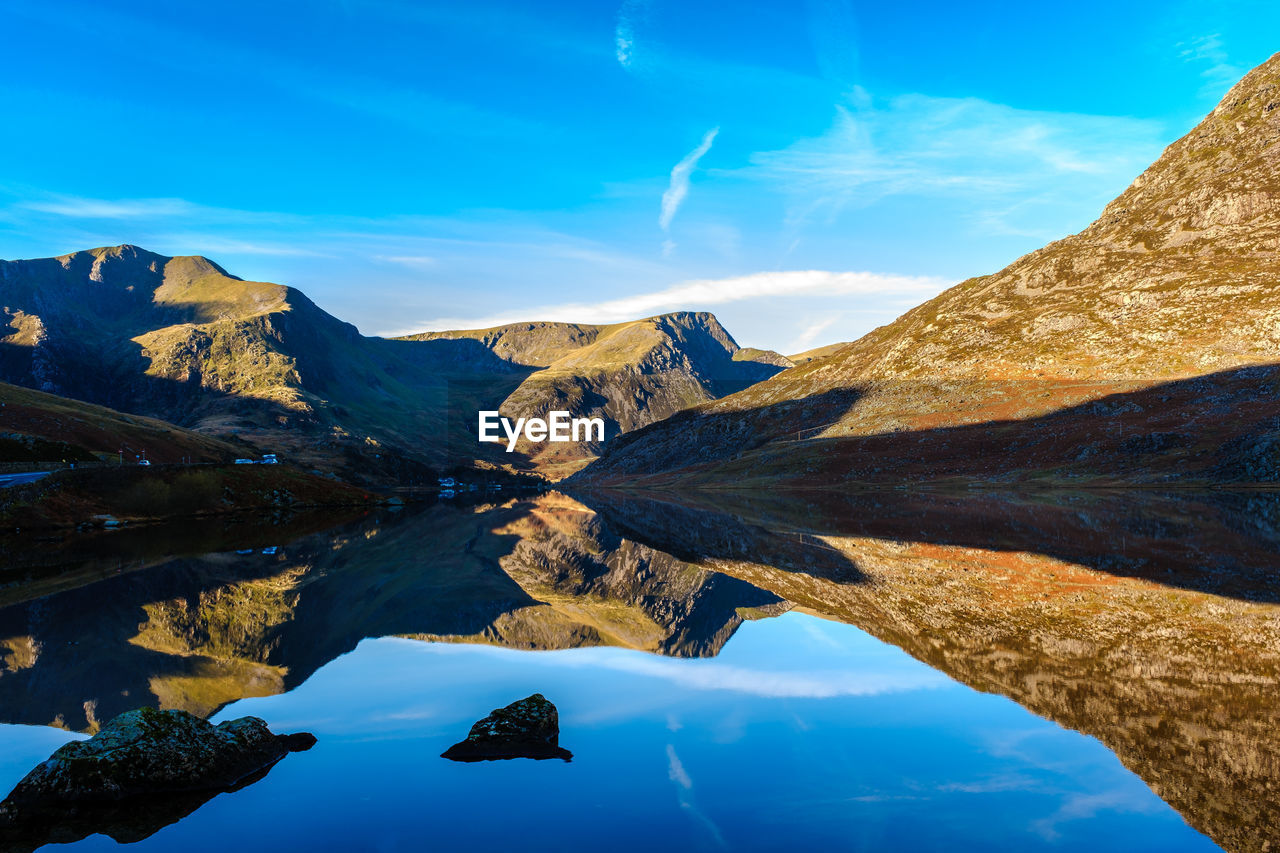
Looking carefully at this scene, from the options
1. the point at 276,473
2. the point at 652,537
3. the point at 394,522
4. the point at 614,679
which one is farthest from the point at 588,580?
the point at 276,473

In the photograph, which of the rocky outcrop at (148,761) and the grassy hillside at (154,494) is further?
the grassy hillside at (154,494)

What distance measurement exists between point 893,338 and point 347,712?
188 metres

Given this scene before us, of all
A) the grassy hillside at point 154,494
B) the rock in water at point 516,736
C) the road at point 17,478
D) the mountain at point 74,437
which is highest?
the mountain at point 74,437

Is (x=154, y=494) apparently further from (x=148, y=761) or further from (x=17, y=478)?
(x=148, y=761)

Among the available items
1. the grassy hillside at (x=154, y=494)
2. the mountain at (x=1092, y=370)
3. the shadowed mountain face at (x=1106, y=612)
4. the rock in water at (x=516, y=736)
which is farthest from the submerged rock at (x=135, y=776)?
the mountain at (x=1092, y=370)

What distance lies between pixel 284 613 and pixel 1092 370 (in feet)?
438

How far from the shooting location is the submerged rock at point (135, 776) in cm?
1188

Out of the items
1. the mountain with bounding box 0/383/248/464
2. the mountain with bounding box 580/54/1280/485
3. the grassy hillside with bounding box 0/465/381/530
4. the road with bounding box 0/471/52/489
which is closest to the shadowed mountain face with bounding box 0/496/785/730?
the grassy hillside with bounding box 0/465/381/530

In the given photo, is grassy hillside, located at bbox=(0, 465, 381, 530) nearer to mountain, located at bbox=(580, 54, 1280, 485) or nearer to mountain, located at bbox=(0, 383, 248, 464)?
mountain, located at bbox=(0, 383, 248, 464)

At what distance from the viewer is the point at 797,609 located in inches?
1145

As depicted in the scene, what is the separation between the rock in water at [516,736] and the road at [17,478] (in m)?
83.5

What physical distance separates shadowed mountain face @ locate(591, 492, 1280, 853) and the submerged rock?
1677cm

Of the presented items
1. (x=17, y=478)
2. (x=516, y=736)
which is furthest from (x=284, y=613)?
(x=17, y=478)

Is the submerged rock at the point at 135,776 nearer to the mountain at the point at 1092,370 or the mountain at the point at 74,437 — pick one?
the mountain at the point at 1092,370
